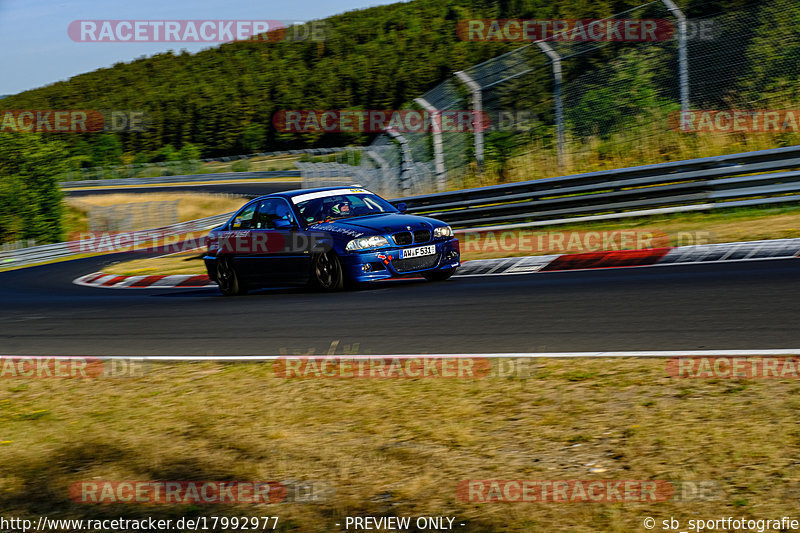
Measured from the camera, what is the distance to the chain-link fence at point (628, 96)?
45.0ft

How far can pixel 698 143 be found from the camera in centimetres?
1516

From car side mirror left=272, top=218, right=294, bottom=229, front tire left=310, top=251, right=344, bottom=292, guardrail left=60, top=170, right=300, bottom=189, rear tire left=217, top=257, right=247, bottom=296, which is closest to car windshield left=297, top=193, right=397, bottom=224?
car side mirror left=272, top=218, right=294, bottom=229

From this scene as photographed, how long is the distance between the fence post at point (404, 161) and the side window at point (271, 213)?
6819 millimetres

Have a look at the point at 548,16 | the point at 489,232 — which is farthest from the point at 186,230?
the point at 548,16

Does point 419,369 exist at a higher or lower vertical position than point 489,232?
lower

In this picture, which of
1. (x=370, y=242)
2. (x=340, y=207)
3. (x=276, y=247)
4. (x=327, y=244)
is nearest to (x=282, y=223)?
(x=276, y=247)

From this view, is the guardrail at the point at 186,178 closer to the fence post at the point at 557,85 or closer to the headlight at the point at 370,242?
the fence post at the point at 557,85

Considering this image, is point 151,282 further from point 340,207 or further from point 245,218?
point 340,207

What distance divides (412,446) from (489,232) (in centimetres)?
1120

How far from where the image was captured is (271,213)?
11.9m

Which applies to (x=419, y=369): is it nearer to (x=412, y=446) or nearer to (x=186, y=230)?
Result: (x=412, y=446)

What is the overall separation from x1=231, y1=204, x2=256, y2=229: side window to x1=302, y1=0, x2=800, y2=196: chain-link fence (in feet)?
17.1

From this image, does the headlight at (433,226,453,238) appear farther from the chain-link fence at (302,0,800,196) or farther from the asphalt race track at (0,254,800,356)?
the chain-link fence at (302,0,800,196)

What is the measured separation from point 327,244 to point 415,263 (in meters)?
1.15
